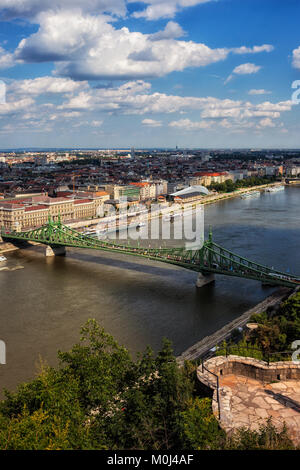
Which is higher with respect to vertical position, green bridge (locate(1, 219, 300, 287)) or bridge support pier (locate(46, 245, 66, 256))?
green bridge (locate(1, 219, 300, 287))

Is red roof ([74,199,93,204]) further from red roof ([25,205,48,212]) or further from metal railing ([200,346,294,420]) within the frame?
metal railing ([200,346,294,420])

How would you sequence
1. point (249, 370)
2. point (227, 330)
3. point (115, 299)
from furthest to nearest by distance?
point (115, 299), point (227, 330), point (249, 370)

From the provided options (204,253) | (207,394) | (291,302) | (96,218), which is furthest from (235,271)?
(96,218)

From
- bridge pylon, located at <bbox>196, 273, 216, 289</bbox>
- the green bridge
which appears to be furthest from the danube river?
the green bridge

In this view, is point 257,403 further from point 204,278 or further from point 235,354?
point 204,278

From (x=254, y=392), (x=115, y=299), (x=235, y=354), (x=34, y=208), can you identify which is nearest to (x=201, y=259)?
(x=115, y=299)

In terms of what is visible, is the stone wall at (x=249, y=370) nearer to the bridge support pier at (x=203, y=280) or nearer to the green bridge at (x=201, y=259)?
the green bridge at (x=201, y=259)

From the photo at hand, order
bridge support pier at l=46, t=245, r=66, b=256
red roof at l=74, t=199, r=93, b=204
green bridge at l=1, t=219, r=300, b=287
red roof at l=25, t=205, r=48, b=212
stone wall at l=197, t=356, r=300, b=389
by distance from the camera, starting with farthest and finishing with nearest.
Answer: red roof at l=74, t=199, r=93, b=204
red roof at l=25, t=205, r=48, b=212
bridge support pier at l=46, t=245, r=66, b=256
green bridge at l=1, t=219, r=300, b=287
stone wall at l=197, t=356, r=300, b=389
